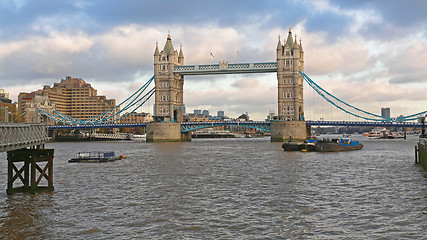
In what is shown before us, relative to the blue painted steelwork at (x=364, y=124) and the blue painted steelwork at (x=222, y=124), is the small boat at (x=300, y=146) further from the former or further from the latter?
the blue painted steelwork at (x=222, y=124)

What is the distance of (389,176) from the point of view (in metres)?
38.4

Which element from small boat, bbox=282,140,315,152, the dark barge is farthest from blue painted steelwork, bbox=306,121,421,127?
small boat, bbox=282,140,315,152

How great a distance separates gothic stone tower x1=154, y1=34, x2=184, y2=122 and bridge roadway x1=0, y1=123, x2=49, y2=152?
358 feet

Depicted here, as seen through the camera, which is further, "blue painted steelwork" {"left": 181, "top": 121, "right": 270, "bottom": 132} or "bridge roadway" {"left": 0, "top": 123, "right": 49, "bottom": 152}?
"blue painted steelwork" {"left": 181, "top": 121, "right": 270, "bottom": 132}

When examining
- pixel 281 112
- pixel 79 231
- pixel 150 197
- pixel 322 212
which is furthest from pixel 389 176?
pixel 281 112

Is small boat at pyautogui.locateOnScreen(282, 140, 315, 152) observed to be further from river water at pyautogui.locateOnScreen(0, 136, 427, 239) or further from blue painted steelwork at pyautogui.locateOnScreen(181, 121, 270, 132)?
blue painted steelwork at pyautogui.locateOnScreen(181, 121, 270, 132)

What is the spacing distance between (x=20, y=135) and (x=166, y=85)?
118 meters

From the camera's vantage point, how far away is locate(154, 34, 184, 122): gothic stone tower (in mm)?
142500

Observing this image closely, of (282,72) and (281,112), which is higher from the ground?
(282,72)

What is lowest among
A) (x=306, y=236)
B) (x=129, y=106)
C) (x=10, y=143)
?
(x=306, y=236)

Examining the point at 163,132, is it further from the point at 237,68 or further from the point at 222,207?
the point at 222,207

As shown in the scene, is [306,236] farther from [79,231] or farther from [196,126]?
[196,126]

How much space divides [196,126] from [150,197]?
111 metres

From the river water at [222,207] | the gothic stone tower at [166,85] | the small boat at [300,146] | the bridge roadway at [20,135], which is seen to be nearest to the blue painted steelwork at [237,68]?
the gothic stone tower at [166,85]
